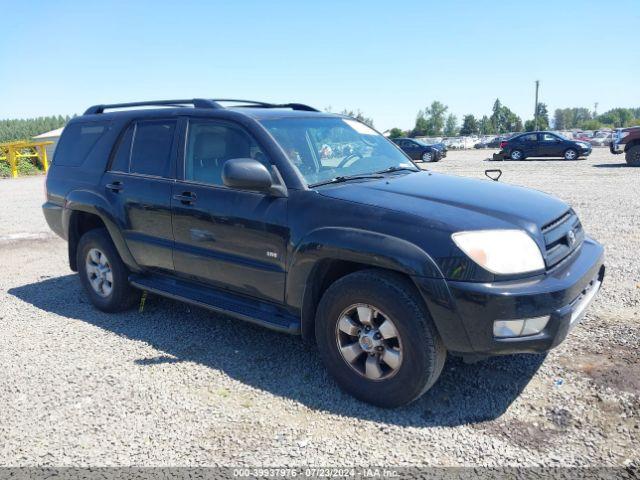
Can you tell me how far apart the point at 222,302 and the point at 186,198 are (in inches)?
34.1

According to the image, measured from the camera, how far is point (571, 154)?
25.1 metres

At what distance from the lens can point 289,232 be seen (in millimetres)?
3531

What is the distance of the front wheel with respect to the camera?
81.9 ft

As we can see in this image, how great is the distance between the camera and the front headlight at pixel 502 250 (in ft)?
9.54

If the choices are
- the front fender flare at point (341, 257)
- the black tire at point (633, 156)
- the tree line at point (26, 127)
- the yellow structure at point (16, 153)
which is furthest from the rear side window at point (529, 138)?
the tree line at point (26, 127)

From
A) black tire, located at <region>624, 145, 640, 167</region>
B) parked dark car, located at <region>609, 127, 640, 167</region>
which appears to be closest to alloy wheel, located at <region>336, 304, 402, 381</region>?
parked dark car, located at <region>609, 127, 640, 167</region>

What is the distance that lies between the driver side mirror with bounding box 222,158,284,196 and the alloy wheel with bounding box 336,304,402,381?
986 mm

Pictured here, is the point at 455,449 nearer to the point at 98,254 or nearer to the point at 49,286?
the point at 98,254

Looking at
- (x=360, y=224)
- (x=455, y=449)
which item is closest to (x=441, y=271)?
(x=360, y=224)

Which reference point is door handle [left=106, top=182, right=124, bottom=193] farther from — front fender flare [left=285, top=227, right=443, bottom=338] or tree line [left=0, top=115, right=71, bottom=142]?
tree line [left=0, top=115, right=71, bottom=142]

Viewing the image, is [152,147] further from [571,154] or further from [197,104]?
[571,154]

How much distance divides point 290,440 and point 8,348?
9.17 ft

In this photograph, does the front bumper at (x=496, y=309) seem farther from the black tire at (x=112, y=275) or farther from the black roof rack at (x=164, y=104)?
the black tire at (x=112, y=275)

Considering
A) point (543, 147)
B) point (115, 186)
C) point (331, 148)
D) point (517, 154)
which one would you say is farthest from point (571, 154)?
point (115, 186)
